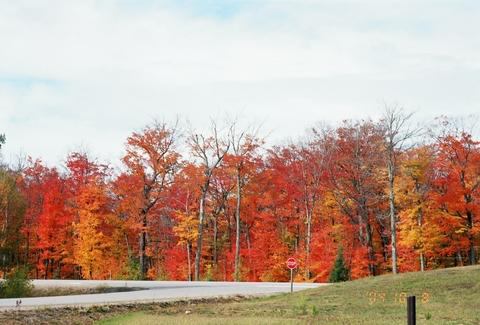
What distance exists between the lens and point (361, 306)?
18656 mm

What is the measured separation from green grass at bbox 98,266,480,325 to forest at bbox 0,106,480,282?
16.5m

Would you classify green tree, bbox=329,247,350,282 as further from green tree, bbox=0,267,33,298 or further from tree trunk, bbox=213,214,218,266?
tree trunk, bbox=213,214,218,266

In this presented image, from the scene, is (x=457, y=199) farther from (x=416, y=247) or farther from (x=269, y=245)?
(x=269, y=245)

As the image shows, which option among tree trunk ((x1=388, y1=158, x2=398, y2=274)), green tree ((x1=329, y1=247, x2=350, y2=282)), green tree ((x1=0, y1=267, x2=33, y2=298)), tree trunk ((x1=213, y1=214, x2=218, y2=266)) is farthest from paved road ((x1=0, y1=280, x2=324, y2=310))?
tree trunk ((x1=213, y1=214, x2=218, y2=266))

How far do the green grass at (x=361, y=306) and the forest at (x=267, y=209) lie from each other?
54.2 feet

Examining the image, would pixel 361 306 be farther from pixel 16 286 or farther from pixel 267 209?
pixel 267 209

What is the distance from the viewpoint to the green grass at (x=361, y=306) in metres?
15.3

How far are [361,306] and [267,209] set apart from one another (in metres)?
29.1

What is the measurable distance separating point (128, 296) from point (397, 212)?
26.5 metres

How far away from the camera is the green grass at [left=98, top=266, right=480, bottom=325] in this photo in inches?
602

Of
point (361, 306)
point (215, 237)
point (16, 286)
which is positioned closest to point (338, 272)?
point (361, 306)

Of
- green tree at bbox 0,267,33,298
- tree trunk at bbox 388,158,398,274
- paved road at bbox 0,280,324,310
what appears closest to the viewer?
paved road at bbox 0,280,324,310

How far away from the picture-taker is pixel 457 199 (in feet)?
133

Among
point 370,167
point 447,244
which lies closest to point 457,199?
point 447,244
